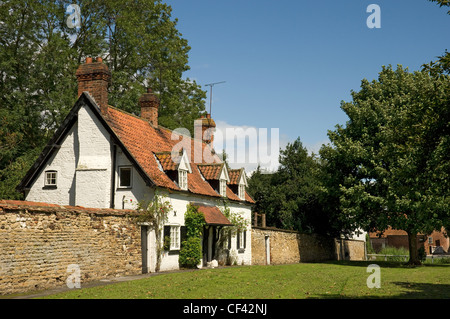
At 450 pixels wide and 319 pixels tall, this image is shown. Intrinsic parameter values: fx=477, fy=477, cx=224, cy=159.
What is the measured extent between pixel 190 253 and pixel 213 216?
9.55ft

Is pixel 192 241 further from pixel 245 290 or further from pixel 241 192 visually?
pixel 245 290

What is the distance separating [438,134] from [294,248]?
2642 centimetres

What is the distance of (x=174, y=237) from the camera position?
24.6 m

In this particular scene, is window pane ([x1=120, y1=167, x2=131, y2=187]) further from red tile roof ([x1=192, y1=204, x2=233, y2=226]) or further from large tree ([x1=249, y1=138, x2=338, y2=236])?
large tree ([x1=249, y1=138, x2=338, y2=236])

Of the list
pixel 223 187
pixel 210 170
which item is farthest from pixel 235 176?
pixel 210 170

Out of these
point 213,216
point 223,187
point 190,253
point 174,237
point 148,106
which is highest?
point 148,106

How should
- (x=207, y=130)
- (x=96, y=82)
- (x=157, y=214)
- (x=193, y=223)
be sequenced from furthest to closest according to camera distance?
(x=207, y=130) < (x=193, y=223) < (x=96, y=82) < (x=157, y=214)

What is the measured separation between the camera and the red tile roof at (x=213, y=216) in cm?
2617

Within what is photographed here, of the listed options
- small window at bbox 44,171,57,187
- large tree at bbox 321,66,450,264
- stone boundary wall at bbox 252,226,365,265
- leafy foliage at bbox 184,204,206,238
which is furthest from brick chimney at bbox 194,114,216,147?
small window at bbox 44,171,57,187

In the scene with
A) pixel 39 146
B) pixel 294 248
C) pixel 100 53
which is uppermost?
pixel 100 53
